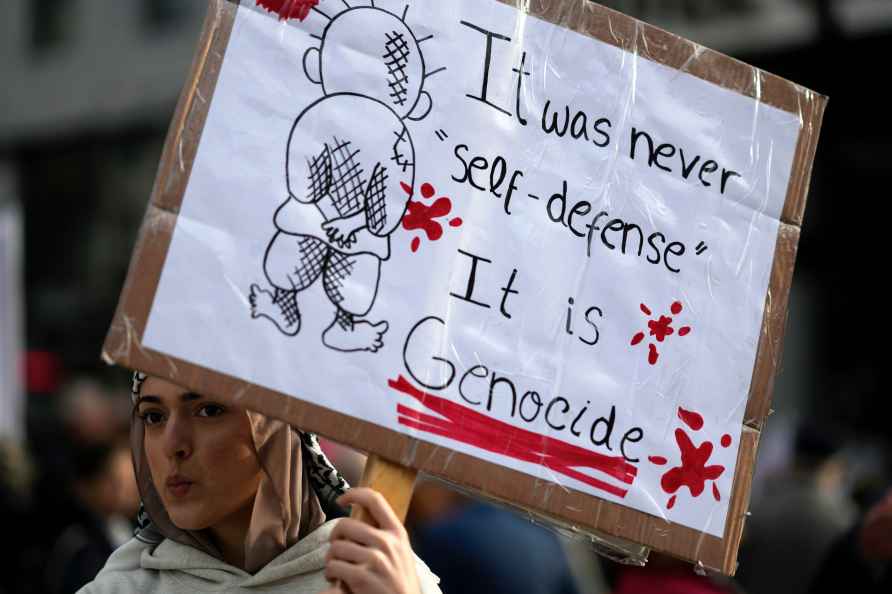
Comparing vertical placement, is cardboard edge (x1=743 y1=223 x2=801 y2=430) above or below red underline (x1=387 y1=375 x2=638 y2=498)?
above

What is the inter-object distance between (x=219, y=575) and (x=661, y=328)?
0.95 metres

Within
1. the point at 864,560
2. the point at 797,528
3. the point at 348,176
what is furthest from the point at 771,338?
the point at 797,528

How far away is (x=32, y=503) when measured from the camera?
714cm

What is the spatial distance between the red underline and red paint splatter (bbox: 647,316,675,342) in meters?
0.24

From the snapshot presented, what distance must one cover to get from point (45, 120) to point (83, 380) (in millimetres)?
11199

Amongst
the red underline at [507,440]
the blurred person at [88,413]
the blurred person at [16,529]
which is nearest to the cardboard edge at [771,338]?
the red underline at [507,440]

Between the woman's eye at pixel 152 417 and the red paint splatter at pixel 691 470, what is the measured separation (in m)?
0.95

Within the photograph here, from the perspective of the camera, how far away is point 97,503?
20.1 ft

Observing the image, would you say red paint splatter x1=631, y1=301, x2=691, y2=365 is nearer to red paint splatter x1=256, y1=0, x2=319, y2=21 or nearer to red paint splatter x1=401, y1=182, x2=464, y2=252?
red paint splatter x1=401, y1=182, x2=464, y2=252

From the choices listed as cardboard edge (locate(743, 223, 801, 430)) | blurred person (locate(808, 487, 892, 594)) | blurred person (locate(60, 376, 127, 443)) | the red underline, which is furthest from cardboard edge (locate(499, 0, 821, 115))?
blurred person (locate(60, 376, 127, 443))

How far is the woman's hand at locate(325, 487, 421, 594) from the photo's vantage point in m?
2.31

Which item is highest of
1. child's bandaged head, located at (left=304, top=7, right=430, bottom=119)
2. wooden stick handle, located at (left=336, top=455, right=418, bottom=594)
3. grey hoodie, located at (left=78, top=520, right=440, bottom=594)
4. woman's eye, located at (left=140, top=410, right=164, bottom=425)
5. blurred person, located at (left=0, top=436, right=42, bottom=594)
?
child's bandaged head, located at (left=304, top=7, right=430, bottom=119)

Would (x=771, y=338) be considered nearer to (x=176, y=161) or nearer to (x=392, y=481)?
(x=392, y=481)

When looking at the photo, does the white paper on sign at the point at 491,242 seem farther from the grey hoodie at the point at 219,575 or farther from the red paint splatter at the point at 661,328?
the grey hoodie at the point at 219,575
